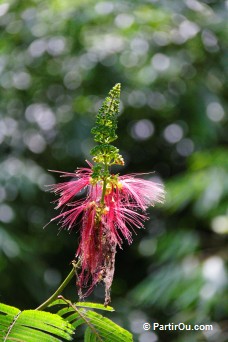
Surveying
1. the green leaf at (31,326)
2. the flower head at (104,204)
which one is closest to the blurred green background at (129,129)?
the flower head at (104,204)

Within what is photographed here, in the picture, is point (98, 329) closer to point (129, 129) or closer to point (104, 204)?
point (104, 204)

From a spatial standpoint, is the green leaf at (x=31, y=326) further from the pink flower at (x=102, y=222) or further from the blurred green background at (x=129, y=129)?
the blurred green background at (x=129, y=129)

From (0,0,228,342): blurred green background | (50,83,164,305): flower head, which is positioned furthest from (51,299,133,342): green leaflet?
(0,0,228,342): blurred green background

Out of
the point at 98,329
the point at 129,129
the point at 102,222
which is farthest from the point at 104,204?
the point at 129,129

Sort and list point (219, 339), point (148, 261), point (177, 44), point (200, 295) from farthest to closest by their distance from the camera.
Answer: point (148, 261), point (177, 44), point (219, 339), point (200, 295)

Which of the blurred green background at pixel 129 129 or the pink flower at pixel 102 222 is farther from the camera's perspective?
the blurred green background at pixel 129 129

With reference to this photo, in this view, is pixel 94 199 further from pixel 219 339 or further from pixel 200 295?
pixel 219 339

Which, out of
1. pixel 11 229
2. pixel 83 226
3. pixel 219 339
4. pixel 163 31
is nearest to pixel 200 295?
pixel 219 339
